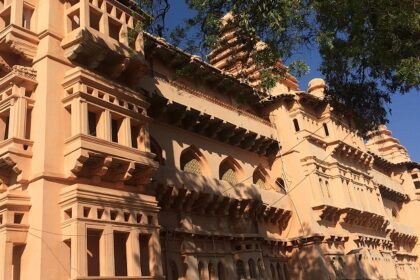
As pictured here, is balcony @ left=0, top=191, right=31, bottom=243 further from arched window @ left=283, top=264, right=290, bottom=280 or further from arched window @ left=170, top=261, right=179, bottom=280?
arched window @ left=283, top=264, right=290, bottom=280

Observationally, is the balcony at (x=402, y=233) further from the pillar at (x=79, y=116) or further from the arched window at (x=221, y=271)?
the pillar at (x=79, y=116)

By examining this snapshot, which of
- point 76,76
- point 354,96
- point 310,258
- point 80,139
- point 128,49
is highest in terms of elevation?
point 128,49

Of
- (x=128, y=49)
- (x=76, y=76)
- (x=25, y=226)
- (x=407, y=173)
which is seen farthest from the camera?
(x=407, y=173)

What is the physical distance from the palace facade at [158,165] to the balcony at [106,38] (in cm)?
4

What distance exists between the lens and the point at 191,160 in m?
17.4

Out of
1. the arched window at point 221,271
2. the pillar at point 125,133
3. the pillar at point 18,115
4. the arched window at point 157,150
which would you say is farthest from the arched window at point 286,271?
the pillar at point 18,115

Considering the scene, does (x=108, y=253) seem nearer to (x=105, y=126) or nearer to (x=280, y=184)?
(x=105, y=126)

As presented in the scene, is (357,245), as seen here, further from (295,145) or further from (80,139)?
(80,139)

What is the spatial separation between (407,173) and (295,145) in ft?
59.6

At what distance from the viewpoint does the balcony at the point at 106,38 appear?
491 inches

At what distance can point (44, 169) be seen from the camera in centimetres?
1082

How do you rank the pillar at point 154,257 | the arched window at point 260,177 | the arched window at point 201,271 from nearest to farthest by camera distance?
the pillar at point 154,257 → the arched window at point 201,271 → the arched window at point 260,177

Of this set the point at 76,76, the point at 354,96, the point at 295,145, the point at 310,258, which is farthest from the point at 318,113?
the point at 76,76

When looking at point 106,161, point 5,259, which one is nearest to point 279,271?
point 106,161
